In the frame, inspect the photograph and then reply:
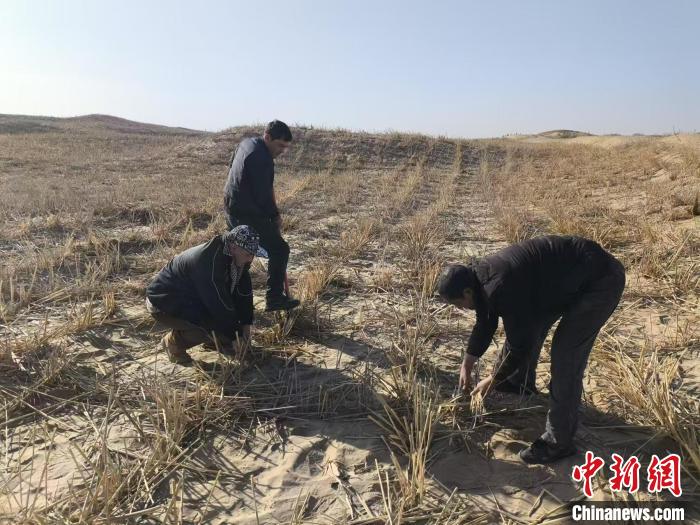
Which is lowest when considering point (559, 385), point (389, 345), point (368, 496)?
point (368, 496)

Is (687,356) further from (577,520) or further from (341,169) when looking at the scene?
(341,169)

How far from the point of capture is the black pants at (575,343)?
2381 millimetres

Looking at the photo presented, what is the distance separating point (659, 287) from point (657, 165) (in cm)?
1008

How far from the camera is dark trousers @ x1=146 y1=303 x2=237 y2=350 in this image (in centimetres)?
346

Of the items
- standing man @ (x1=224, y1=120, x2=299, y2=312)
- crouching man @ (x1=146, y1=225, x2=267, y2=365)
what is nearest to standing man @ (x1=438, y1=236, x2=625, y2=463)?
crouching man @ (x1=146, y1=225, x2=267, y2=365)

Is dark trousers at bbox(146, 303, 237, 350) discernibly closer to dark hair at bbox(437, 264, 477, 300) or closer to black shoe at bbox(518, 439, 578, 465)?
dark hair at bbox(437, 264, 477, 300)

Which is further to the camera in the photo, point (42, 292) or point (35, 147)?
point (35, 147)

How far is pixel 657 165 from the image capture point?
12703 mm

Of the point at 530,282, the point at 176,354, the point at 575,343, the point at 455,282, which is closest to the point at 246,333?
the point at 176,354

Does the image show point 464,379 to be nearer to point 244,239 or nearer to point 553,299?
point 553,299

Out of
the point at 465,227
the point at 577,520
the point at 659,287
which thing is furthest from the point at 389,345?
the point at 465,227

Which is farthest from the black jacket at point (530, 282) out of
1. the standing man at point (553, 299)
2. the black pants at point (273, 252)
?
the black pants at point (273, 252)

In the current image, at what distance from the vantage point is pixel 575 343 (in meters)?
2.40

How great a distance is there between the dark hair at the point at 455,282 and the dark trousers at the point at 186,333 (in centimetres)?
176
